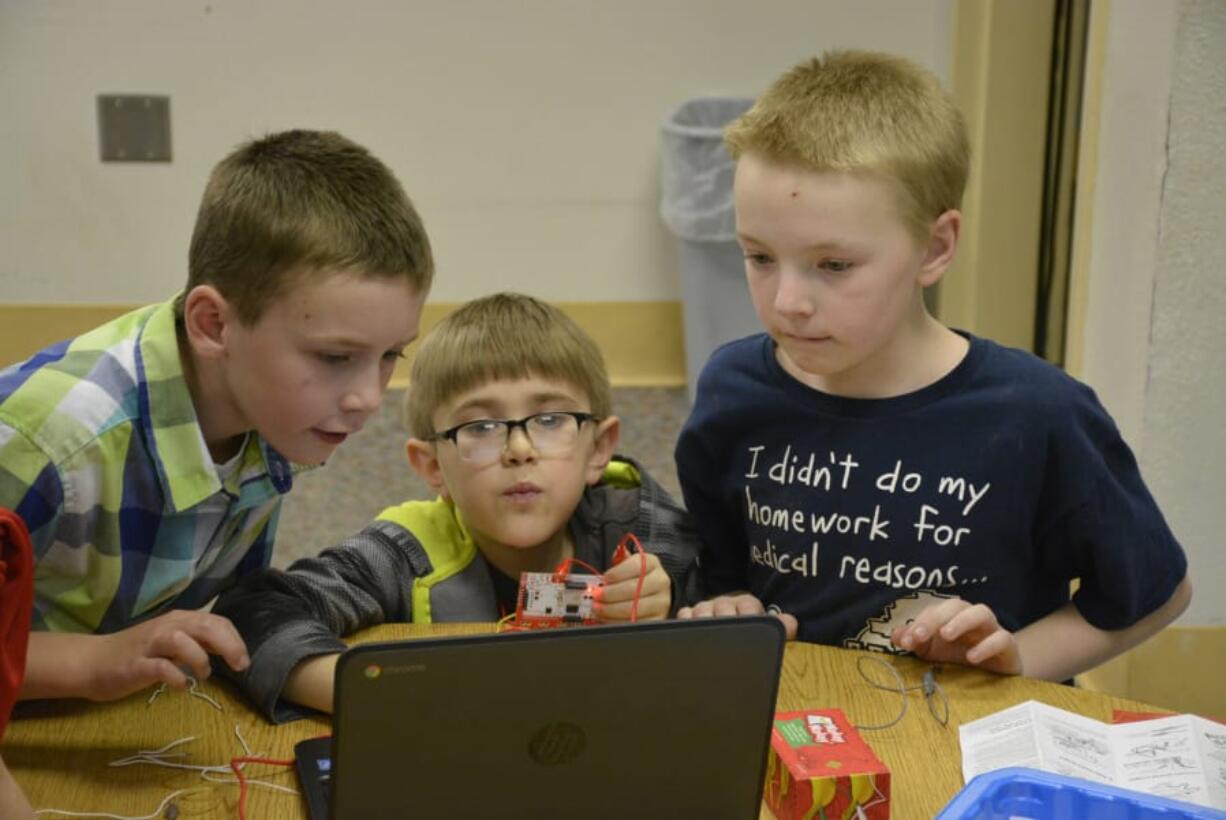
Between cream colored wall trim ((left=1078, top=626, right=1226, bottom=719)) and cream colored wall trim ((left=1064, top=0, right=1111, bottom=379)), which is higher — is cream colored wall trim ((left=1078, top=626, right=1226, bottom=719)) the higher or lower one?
the lower one

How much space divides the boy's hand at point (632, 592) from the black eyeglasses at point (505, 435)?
0.18 m

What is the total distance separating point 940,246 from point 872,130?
0.16 metres

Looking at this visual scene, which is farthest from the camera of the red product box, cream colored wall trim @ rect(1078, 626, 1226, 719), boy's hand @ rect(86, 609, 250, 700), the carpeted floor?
the carpeted floor

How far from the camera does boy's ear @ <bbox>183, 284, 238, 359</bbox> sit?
1.39 m

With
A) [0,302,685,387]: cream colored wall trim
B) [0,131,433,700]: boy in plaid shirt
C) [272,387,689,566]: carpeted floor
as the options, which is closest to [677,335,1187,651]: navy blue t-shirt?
[0,131,433,700]: boy in plaid shirt

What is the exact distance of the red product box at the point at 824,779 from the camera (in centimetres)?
114

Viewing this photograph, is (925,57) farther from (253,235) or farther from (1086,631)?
(253,235)

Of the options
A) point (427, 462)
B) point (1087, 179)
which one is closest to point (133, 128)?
point (1087, 179)

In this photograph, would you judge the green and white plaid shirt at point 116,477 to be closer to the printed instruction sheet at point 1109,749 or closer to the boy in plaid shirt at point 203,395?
the boy in plaid shirt at point 203,395

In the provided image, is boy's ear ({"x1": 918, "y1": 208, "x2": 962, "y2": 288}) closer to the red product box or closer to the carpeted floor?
the red product box

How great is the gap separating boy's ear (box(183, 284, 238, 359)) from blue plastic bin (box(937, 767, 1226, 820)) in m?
0.77

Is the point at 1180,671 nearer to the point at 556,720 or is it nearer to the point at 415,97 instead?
the point at 556,720

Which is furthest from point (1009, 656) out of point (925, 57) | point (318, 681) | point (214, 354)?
point (925, 57)

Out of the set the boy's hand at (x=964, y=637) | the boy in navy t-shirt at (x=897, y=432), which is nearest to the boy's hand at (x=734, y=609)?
the boy in navy t-shirt at (x=897, y=432)
